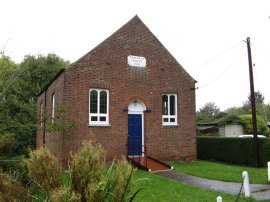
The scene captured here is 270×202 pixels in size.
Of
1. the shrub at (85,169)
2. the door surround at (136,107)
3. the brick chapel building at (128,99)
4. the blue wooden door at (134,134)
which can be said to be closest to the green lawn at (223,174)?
the blue wooden door at (134,134)

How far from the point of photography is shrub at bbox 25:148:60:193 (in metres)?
4.98

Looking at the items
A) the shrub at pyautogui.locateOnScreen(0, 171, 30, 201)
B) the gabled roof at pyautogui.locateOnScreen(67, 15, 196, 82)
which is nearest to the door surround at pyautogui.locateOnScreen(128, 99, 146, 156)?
the gabled roof at pyautogui.locateOnScreen(67, 15, 196, 82)

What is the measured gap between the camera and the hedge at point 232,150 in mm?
18969

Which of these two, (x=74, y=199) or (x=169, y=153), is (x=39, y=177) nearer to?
(x=74, y=199)

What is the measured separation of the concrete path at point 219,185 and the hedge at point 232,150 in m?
6.82

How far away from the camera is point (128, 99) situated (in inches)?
709

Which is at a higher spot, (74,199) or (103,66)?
(103,66)

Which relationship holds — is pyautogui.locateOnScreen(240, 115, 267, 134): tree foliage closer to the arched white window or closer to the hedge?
the hedge

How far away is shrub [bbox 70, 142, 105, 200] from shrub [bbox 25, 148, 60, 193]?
30 cm

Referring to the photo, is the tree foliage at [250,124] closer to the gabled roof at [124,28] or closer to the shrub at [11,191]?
the gabled roof at [124,28]

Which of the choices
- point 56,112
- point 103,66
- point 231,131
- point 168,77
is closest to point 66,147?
point 56,112

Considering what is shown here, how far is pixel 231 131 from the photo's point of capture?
3925cm

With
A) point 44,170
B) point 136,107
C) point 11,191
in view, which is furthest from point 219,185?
point 11,191

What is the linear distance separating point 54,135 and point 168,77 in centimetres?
744
